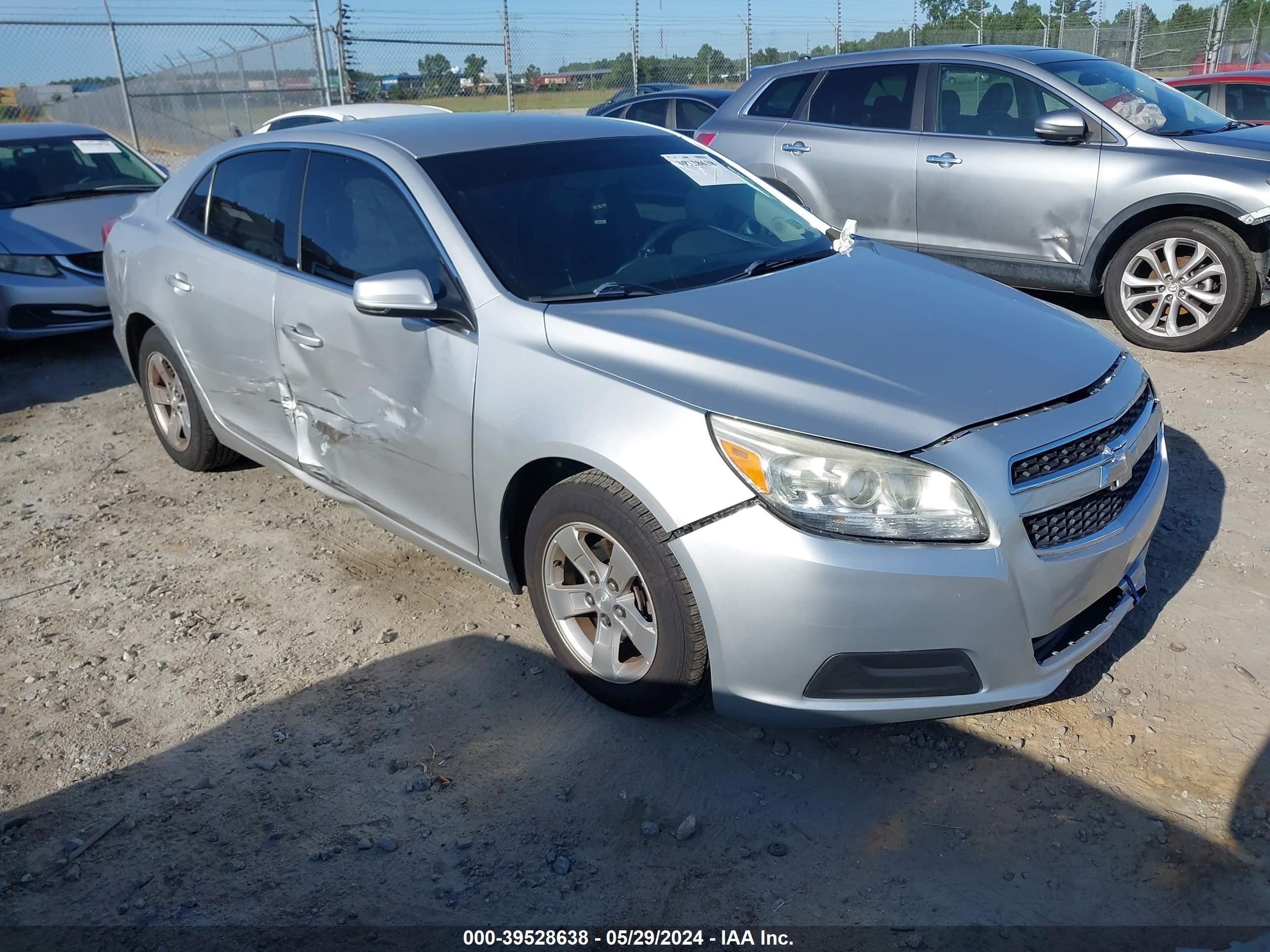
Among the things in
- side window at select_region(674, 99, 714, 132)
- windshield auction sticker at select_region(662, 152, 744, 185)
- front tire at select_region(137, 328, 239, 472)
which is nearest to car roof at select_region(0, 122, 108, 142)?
front tire at select_region(137, 328, 239, 472)

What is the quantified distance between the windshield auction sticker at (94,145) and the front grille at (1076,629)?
27.9ft

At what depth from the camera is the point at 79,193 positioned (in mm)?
8055

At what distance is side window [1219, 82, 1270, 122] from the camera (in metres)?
10.4

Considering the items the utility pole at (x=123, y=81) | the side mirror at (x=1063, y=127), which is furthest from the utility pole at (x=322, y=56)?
the side mirror at (x=1063, y=127)

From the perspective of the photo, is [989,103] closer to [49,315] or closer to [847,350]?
[847,350]

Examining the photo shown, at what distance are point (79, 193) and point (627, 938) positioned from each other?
25.7ft

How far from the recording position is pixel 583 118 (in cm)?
416

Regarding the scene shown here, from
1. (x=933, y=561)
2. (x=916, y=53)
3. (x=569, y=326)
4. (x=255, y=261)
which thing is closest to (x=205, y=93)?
(x=916, y=53)

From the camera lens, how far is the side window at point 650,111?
12398mm

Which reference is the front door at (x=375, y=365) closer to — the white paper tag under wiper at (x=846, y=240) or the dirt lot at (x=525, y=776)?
the dirt lot at (x=525, y=776)

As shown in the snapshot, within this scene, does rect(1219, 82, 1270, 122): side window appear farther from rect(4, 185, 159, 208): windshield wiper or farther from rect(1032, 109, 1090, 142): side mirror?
rect(4, 185, 159, 208): windshield wiper

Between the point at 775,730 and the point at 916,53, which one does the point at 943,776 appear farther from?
the point at 916,53

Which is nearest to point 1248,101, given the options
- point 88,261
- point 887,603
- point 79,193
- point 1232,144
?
point 1232,144

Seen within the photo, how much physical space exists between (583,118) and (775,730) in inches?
99.1
